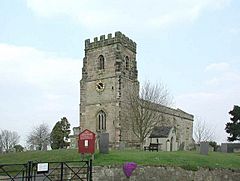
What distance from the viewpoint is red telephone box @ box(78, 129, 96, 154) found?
20936mm

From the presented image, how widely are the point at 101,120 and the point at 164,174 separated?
26975mm

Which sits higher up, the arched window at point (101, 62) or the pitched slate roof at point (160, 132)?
the arched window at point (101, 62)

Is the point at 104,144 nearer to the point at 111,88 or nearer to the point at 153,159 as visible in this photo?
the point at 153,159

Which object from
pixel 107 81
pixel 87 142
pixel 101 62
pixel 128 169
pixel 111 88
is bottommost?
pixel 128 169

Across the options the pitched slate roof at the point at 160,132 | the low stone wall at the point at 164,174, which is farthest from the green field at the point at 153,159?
the pitched slate roof at the point at 160,132

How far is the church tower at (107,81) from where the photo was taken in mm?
46781

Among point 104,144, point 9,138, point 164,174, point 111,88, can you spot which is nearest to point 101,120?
point 111,88

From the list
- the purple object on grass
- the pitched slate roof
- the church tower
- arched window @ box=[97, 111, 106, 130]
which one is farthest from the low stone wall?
arched window @ box=[97, 111, 106, 130]

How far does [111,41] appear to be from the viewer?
161ft

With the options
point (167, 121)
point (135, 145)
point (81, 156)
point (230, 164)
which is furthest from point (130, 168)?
point (167, 121)

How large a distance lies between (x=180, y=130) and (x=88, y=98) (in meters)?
23.9

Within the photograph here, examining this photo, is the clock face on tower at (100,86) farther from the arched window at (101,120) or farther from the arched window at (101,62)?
the arched window at (101,120)

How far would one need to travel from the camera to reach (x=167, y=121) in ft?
196

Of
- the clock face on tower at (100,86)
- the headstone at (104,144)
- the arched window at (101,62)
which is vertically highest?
the arched window at (101,62)
